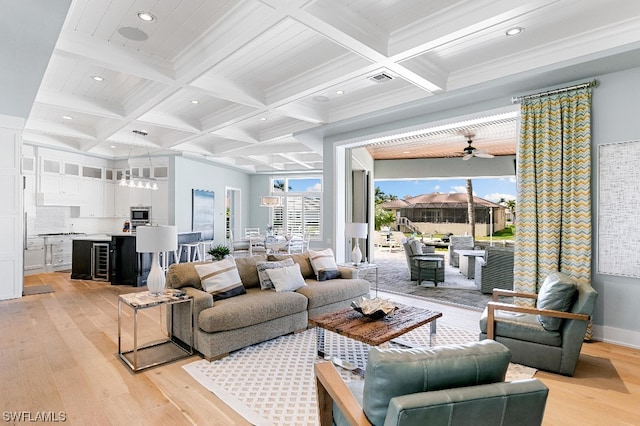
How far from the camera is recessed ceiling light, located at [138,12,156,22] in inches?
121

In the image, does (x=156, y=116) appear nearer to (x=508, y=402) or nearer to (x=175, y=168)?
(x=175, y=168)

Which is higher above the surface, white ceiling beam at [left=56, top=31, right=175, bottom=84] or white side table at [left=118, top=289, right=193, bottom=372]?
white ceiling beam at [left=56, top=31, right=175, bottom=84]

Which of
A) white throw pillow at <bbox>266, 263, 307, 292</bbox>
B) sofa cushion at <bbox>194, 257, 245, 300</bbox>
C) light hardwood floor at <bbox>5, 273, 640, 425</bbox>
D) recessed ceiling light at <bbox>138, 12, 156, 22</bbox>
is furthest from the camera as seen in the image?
white throw pillow at <bbox>266, 263, 307, 292</bbox>

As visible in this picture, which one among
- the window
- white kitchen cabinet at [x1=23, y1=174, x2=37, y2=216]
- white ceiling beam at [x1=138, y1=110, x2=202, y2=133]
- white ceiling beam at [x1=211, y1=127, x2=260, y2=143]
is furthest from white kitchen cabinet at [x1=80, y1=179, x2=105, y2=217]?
the window

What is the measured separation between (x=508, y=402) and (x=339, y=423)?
0.85 m

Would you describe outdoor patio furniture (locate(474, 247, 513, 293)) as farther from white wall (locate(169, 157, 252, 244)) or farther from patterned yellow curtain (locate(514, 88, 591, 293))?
white wall (locate(169, 157, 252, 244))

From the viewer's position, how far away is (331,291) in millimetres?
4438

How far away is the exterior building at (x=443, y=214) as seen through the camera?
11742 millimetres

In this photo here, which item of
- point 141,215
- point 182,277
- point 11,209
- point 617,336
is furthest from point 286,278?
point 141,215

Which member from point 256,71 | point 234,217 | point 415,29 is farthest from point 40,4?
point 234,217

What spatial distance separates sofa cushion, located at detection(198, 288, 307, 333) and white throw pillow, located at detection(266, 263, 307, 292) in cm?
12

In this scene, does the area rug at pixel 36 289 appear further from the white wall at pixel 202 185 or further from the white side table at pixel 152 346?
the white side table at pixel 152 346

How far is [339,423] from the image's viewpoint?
5.74 ft

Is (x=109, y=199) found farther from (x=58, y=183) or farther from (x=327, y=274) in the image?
(x=327, y=274)
